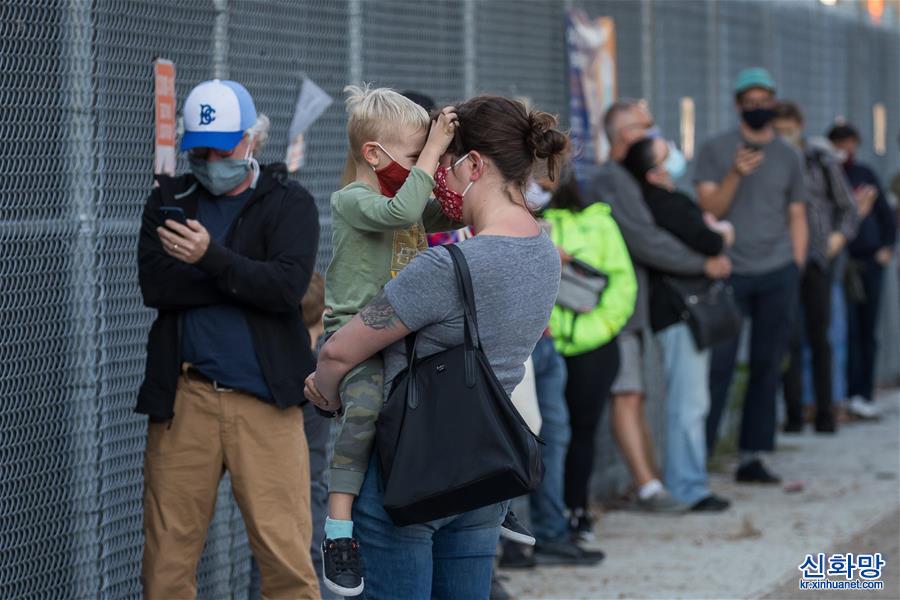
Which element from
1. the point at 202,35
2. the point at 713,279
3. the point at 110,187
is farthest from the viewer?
the point at 713,279

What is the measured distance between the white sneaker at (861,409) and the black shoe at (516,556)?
224 inches

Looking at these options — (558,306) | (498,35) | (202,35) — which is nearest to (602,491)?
(558,306)

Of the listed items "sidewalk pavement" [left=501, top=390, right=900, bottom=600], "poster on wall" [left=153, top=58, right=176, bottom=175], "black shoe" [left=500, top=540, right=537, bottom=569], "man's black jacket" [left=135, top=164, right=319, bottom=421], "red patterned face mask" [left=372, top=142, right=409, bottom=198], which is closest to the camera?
"red patterned face mask" [left=372, top=142, right=409, bottom=198]

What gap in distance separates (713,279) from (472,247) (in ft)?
16.6

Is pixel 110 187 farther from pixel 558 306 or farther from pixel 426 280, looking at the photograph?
pixel 558 306

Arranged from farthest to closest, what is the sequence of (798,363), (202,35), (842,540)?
(798,363) → (842,540) → (202,35)

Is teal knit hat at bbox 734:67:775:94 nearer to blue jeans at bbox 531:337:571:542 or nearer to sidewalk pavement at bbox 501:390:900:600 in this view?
sidewalk pavement at bbox 501:390:900:600

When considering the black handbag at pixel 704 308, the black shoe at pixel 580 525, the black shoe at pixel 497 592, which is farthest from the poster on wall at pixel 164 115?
the black handbag at pixel 704 308

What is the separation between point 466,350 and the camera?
143 inches

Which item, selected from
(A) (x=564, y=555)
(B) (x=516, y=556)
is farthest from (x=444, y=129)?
(A) (x=564, y=555)

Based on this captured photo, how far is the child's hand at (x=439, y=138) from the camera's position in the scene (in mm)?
3777

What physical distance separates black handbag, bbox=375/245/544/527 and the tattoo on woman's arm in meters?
0.12

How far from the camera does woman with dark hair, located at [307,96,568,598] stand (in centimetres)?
363

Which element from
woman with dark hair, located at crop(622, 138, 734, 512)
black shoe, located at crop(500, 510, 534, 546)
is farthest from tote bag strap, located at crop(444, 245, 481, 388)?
woman with dark hair, located at crop(622, 138, 734, 512)
